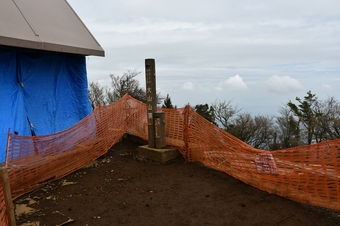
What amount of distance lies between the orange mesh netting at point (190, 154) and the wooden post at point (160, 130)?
308mm

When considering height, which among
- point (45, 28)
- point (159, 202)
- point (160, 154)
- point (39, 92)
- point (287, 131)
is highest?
point (45, 28)

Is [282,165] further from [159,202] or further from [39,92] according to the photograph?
[39,92]

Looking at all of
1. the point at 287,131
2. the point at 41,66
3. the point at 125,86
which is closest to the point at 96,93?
the point at 125,86

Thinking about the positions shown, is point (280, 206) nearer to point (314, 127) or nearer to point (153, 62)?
point (153, 62)

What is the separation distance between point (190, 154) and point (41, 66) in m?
4.61

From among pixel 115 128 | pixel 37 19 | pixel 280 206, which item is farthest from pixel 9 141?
pixel 280 206

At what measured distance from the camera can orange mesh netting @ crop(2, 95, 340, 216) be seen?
3.81 metres

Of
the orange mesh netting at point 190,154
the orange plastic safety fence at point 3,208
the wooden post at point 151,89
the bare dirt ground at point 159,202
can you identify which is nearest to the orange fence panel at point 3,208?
the orange plastic safety fence at point 3,208

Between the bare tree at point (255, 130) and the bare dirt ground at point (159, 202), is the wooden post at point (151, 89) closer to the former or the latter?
the bare dirt ground at point (159, 202)

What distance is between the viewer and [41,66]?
7656 millimetres

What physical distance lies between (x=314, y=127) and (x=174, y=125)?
34.3 m

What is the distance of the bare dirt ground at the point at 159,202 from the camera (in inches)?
153

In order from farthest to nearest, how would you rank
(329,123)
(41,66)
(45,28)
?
(329,123)
(41,66)
(45,28)

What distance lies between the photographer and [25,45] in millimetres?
6531
